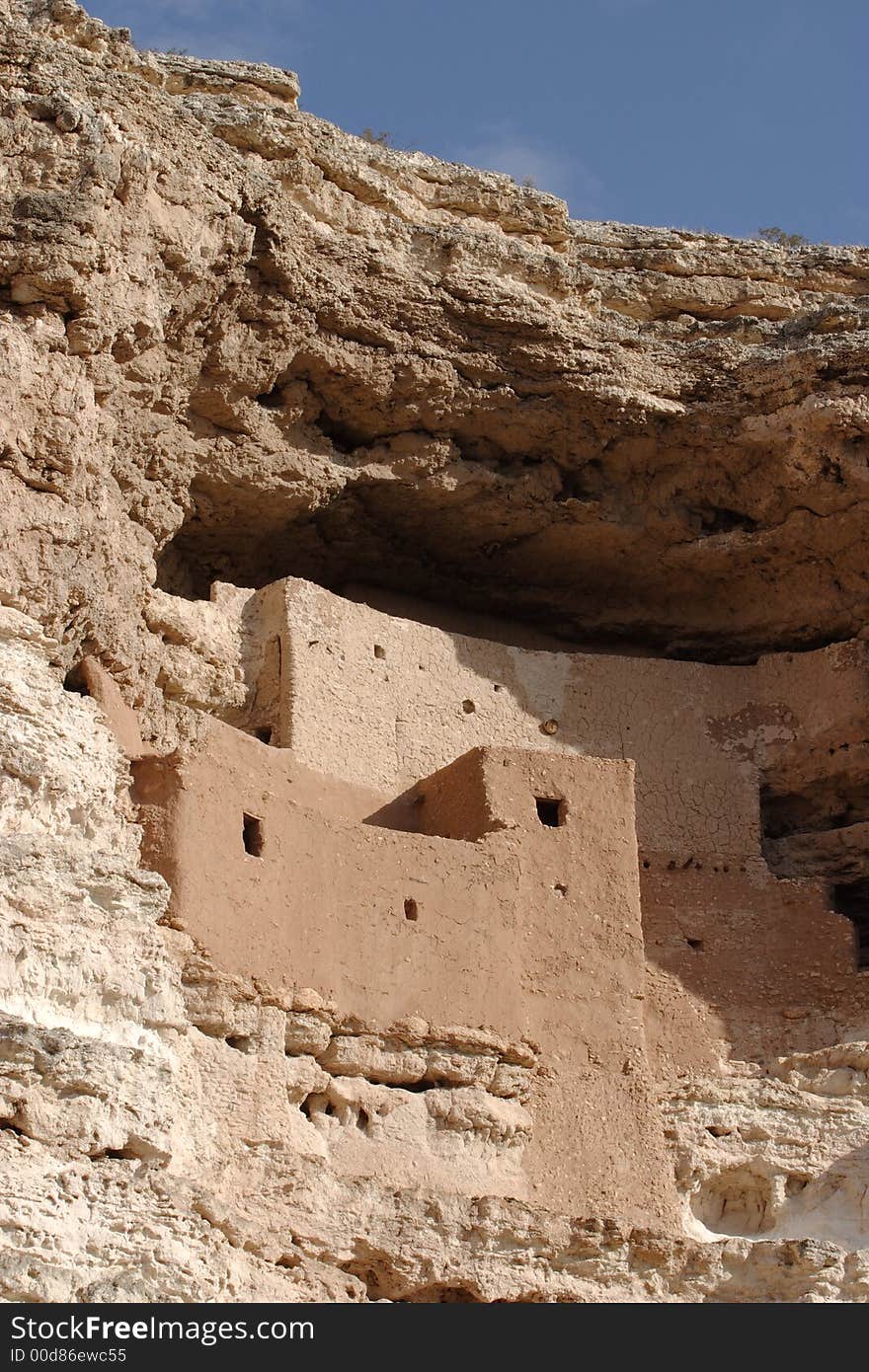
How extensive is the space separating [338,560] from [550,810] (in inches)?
133

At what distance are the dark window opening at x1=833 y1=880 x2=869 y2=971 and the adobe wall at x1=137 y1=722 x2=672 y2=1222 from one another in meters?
2.74

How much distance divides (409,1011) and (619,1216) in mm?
1801

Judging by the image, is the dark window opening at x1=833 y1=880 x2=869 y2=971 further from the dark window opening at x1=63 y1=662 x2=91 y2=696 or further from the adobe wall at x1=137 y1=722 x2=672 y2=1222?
the dark window opening at x1=63 y1=662 x2=91 y2=696

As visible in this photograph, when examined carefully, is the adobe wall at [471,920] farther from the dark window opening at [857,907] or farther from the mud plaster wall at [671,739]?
the dark window opening at [857,907]

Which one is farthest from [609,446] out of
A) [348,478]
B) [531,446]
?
[348,478]

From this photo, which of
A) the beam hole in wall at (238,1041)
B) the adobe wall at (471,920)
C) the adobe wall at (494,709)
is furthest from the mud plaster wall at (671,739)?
the beam hole in wall at (238,1041)

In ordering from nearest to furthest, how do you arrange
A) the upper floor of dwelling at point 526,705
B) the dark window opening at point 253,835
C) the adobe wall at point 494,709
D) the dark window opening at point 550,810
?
1. the dark window opening at point 253,835
2. the dark window opening at point 550,810
3. the upper floor of dwelling at point 526,705
4. the adobe wall at point 494,709

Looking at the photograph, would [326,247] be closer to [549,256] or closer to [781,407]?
[549,256]

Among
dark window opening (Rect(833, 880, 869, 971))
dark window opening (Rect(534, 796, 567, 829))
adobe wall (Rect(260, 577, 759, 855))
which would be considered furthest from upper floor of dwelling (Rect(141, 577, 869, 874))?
dark window opening (Rect(833, 880, 869, 971))

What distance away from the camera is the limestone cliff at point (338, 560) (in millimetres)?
14258

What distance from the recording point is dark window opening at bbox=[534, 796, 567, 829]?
17.3 metres

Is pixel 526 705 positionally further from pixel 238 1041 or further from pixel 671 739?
pixel 238 1041

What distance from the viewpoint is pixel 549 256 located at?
19.2 m

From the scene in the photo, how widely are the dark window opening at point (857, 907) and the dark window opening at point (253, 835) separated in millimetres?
5583
